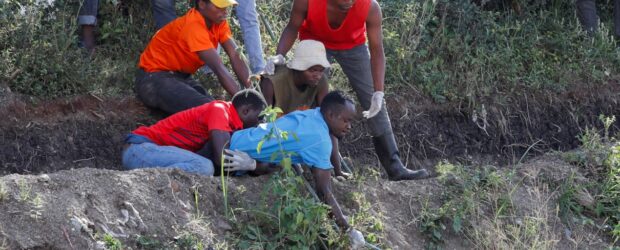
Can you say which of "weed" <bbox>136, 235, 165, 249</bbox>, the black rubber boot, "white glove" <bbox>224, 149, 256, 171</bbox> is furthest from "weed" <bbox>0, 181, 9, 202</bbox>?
the black rubber boot

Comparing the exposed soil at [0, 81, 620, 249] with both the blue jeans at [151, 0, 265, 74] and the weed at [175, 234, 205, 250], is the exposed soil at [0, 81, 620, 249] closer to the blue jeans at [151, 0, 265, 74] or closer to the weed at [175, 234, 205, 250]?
the weed at [175, 234, 205, 250]

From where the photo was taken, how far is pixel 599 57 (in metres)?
12.3

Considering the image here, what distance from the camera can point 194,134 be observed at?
8062 millimetres

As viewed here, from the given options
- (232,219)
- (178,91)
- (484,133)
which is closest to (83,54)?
(178,91)

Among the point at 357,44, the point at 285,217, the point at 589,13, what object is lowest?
the point at 589,13

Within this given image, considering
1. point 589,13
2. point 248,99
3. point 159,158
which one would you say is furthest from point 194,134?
point 589,13

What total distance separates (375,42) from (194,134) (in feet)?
4.98

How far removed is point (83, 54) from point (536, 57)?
4698 mm

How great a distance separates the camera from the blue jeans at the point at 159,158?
25.3 feet

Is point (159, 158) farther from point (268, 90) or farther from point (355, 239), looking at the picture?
point (355, 239)

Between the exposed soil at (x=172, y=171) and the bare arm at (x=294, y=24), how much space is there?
119cm

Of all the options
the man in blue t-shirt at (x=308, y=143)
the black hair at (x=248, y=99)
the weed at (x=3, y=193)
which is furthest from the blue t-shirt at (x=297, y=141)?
the weed at (x=3, y=193)

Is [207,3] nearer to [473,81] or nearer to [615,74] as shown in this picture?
[473,81]

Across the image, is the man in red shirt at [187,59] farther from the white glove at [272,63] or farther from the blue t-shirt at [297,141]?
the blue t-shirt at [297,141]
